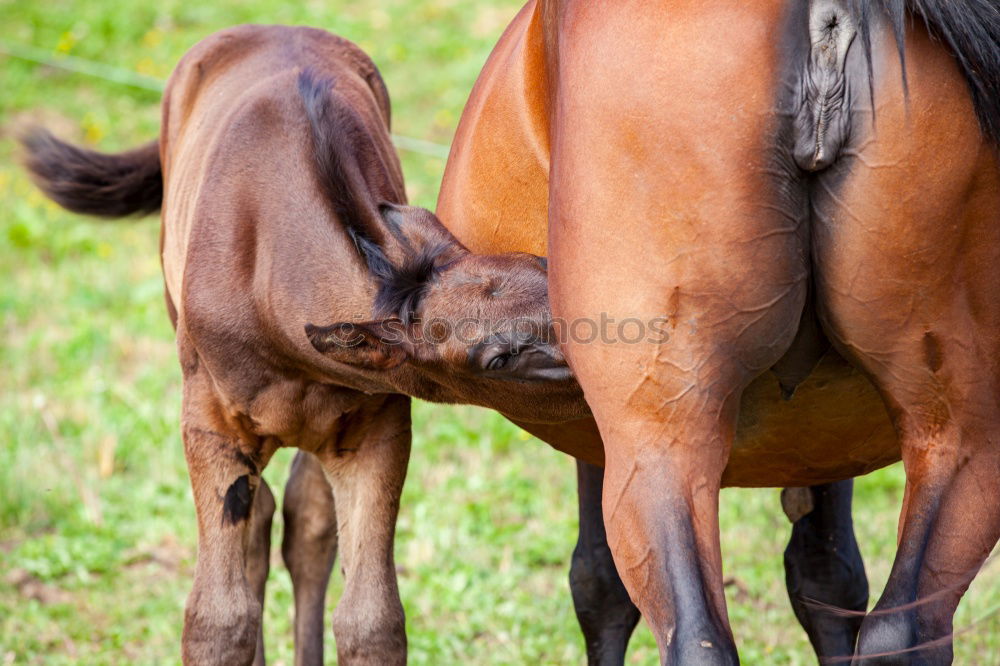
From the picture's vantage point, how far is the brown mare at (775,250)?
6.41 feet

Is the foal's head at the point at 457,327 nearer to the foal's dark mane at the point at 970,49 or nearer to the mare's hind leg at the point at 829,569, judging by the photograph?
the foal's dark mane at the point at 970,49

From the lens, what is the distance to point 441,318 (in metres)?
2.79

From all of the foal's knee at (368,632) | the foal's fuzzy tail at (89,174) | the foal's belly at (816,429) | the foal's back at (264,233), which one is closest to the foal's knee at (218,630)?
the foal's knee at (368,632)

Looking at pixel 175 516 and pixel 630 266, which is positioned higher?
pixel 630 266

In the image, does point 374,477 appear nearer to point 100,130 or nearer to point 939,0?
point 939,0

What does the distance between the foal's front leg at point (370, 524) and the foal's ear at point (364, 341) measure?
1.40 ft

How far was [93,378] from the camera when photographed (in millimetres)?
6441

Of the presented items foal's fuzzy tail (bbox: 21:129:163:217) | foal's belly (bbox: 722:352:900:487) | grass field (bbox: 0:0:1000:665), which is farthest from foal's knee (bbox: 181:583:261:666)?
foal's fuzzy tail (bbox: 21:129:163:217)

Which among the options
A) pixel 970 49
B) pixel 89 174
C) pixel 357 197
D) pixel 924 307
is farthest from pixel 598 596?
pixel 89 174

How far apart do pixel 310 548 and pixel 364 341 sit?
4.64ft

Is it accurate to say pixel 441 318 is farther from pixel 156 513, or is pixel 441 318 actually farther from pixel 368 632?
pixel 156 513

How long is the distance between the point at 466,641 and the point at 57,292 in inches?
172

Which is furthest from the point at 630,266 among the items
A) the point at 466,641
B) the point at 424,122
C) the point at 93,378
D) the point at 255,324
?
the point at 424,122

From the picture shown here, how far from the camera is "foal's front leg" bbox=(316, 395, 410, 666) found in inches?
127
